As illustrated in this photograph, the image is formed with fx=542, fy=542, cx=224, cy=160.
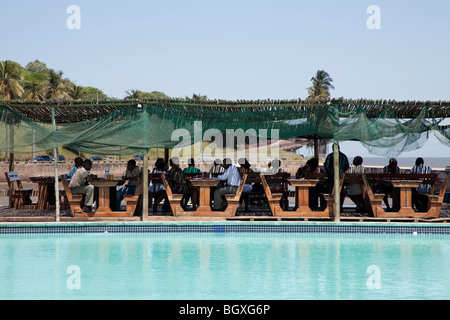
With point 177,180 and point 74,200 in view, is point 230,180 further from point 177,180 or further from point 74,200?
point 74,200

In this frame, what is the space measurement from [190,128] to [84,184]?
8.20 ft

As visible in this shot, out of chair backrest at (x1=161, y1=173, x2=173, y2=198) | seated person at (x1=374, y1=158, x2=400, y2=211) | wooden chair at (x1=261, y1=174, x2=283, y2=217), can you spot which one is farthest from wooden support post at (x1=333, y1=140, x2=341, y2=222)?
chair backrest at (x1=161, y1=173, x2=173, y2=198)

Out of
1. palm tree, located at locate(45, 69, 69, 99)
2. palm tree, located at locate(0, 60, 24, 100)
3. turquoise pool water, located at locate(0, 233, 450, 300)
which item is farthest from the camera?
palm tree, located at locate(45, 69, 69, 99)

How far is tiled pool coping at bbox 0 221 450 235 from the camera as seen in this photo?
10.4 m

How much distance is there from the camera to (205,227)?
10.6 metres

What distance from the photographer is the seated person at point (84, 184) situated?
11039 mm

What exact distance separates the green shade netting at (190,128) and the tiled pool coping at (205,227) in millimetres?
1450

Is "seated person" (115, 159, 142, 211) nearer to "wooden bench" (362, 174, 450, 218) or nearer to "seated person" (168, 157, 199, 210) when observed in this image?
"seated person" (168, 157, 199, 210)

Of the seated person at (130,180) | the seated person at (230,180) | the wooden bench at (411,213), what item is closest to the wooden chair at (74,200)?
the seated person at (130,180)

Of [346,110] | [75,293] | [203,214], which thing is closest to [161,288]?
[75,293]

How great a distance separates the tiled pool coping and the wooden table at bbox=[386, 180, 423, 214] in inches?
14.5

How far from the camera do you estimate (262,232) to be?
417 inches

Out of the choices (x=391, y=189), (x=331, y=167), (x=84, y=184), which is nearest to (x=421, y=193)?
(x=391, y=189)

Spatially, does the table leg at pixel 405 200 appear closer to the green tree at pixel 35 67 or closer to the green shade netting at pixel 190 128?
the green shade netting at pixel 190 128
